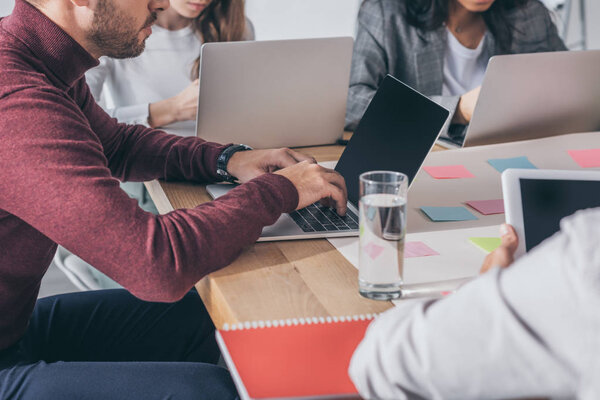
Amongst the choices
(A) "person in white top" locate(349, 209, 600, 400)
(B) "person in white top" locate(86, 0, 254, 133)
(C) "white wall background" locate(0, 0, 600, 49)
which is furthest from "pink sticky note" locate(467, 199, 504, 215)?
(C) "white wall background" locate(0, 0, 600, 49)

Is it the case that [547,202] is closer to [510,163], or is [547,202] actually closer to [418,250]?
[418,250]

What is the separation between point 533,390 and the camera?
524mm

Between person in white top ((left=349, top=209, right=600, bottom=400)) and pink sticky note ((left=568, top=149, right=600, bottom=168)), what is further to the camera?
pink sticky note ((left=568, top=149, right=600, bottom=168))

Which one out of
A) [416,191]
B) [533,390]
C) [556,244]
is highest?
[556,244]

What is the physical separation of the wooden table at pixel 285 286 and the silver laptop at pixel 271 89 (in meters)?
0.53

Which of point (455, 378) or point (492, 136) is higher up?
point (455, 378)

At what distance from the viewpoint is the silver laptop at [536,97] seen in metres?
1.50

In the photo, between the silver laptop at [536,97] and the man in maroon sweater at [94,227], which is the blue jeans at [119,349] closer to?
the man in maroon sweater at [94,227]

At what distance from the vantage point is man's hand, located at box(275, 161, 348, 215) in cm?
112

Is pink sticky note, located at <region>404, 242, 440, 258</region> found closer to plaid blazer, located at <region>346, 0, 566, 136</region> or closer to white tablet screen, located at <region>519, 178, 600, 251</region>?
white tablet screen, located at <region>519, 178, 600, 251</region>

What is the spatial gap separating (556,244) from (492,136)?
3.74 feet

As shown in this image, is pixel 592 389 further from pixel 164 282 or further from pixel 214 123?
pixel 214 123

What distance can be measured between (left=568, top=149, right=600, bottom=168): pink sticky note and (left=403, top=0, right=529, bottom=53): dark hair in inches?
28.7

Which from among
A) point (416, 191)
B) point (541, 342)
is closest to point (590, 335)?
point (541, 342)
